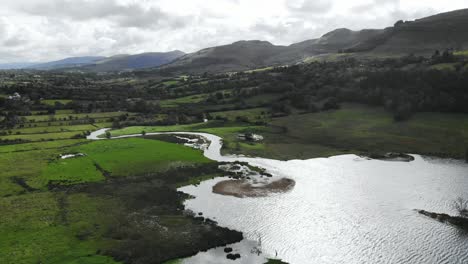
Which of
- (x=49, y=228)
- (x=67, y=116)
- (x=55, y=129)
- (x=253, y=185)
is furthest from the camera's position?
(x=67, y=116)

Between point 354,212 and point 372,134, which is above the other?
point 372,134

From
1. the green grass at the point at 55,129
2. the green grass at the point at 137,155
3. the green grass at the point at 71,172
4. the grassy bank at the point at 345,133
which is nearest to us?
the green grass at the point at 71,172

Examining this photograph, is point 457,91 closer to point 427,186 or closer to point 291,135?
point 291,135

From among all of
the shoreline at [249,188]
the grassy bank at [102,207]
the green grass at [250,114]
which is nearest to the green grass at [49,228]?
the grassy bank at [102,207]

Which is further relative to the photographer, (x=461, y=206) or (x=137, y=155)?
(x=137, y=155)

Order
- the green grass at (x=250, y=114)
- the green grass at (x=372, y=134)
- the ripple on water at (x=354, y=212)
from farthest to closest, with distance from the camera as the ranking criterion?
the green grass at (x=250, y=114), the green grass at (x=372, y=134), the ripple on water at (x=354, y=212)

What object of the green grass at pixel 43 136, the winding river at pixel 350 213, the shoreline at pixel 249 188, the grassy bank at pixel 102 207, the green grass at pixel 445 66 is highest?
the green grass at pixel 445 66

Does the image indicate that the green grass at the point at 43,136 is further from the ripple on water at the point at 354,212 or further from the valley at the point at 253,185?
the ripple on water at the point at 354,212

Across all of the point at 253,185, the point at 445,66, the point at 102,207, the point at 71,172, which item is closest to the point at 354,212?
the point at 253,185

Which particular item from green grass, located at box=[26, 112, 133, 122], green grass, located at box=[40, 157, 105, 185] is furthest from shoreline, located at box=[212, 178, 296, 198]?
green grass, located at box=[26, 112, 133, 122]

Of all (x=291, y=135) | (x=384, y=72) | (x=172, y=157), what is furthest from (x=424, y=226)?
(x=384, y=72)

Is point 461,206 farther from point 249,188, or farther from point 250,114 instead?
point 250,114
